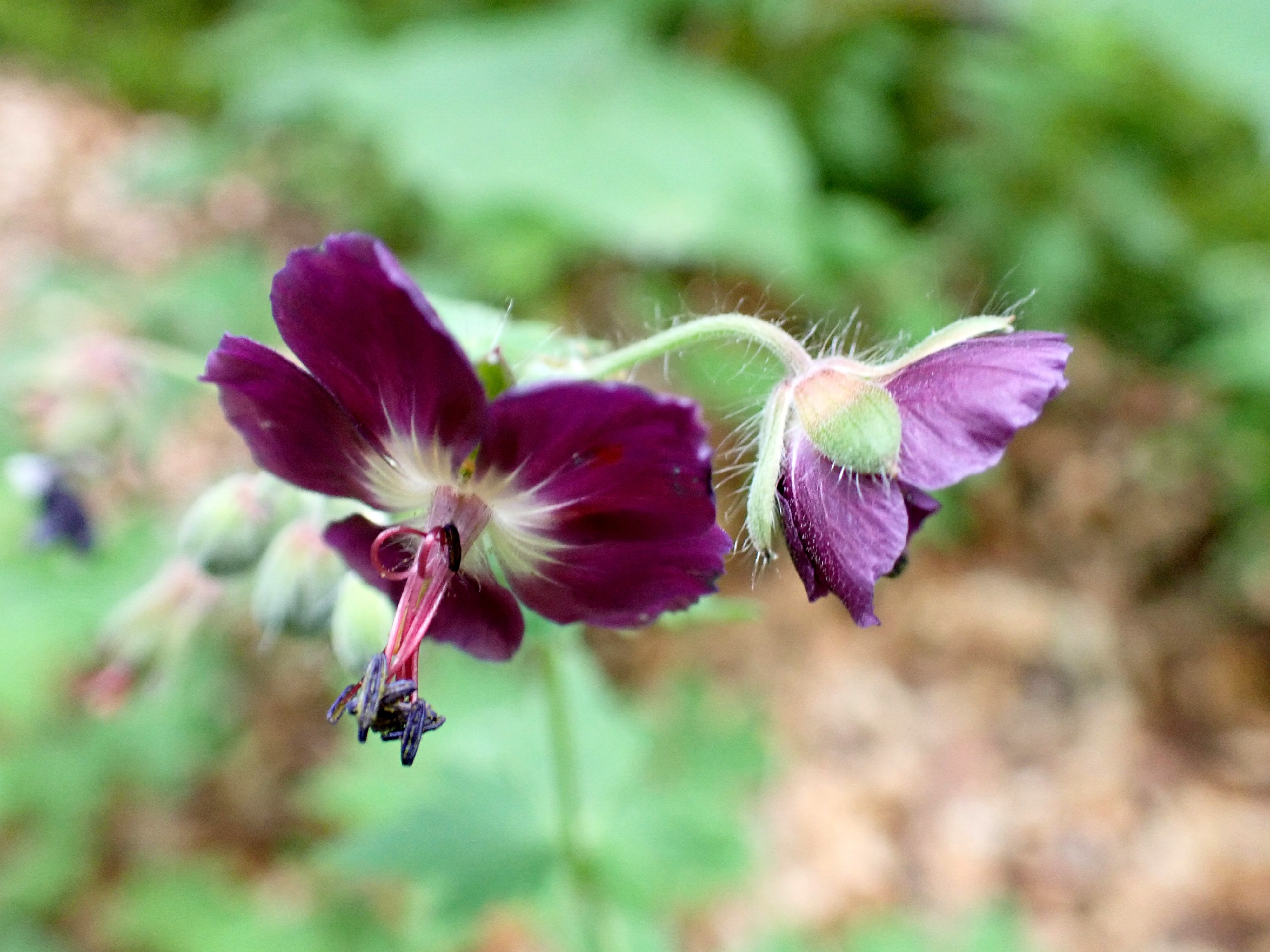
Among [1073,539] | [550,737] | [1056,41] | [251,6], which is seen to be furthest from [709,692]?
[251,6]

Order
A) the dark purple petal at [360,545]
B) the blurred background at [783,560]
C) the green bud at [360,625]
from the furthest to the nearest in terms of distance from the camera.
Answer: the blurred background at [783,560]
the green bud at [360,625]
the dark purple petal at [360,545]

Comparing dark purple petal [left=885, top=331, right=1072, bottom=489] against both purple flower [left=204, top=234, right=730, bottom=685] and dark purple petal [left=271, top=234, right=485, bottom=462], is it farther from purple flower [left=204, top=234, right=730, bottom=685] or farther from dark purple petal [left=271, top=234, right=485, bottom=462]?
dark purple petal [left=271, top=234, right=485, bottom=462]

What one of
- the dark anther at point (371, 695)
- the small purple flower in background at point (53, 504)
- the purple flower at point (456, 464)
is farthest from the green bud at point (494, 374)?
the small purple flower in background at point (53, 504)

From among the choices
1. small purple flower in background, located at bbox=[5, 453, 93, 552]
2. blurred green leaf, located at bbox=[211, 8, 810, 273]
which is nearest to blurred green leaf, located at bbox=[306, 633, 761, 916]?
small purple flower in background, located at bbox=[5, 453, 93, 552]

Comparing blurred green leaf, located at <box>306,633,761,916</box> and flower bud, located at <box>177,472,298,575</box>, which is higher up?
flower bud, located at <box>177,472,298,575</box>

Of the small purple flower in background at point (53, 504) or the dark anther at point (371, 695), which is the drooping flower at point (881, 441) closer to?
the dark anther at point (371, 695)

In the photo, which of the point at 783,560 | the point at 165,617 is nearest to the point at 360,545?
the point at 165,617
